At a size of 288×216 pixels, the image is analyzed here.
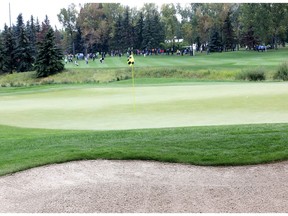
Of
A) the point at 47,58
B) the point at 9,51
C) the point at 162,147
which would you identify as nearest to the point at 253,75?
the point at 47,58

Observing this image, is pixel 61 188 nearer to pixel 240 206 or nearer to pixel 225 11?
pixel 240 206

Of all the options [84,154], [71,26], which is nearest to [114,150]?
[84,154]

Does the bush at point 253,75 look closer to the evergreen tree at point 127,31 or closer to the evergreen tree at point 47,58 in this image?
the evergreen tree at point 47,58

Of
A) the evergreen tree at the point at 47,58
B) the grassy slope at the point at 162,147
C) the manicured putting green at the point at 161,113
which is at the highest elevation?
the evergreen tree at the point at 47,58

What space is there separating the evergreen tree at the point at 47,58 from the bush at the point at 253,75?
24.7 meters

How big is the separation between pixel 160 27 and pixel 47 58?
35.2 metres

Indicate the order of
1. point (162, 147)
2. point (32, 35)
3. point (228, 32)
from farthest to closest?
point (228, 32), point (32, 35), point (162, 147)

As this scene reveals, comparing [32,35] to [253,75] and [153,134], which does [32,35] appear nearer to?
[253,75]

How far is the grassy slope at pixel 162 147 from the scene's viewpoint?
852 centimetres

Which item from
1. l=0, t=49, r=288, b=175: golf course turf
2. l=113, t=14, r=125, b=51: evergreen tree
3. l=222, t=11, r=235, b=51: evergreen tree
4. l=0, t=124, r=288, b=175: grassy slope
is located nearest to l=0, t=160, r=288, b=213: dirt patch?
l=0, t=124, r=288, b=175: grassy slope

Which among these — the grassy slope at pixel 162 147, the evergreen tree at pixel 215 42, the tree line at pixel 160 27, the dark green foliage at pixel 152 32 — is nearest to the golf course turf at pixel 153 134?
the grassy slope at pixel 162 147

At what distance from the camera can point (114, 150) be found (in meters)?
9.25

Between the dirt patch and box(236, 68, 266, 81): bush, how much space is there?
3030 centimetres

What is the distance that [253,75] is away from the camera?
37.8 m
